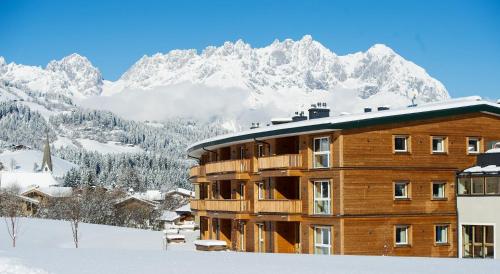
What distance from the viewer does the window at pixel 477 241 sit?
40656 millimetres

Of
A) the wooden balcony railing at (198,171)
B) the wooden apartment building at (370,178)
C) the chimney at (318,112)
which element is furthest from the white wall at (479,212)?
the wooden balcony railing at (198,171)

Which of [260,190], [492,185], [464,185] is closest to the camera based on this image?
[492,185]

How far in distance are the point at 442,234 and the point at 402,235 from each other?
104 inches

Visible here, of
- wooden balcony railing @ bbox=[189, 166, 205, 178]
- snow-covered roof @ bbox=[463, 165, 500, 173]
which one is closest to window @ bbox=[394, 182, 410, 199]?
snow-covered roof @ bbox=[463, 165, 500, 173]

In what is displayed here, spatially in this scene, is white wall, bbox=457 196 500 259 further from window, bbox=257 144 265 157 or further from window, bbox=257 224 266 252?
window, bbox=257 144 265 157

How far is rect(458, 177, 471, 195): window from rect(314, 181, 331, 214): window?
7561 mm

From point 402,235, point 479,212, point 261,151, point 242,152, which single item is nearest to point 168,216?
point 242,152

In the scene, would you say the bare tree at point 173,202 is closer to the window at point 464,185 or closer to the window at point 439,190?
the window at point 439,190

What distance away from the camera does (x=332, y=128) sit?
3925 centimetres

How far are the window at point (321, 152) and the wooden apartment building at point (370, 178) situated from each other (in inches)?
2.0

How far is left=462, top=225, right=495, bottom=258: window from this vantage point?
40656mm

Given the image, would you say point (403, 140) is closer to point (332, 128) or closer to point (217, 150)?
point (332, 128)

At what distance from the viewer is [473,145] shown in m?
43.8

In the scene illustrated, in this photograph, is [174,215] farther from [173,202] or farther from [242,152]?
[242,152]
